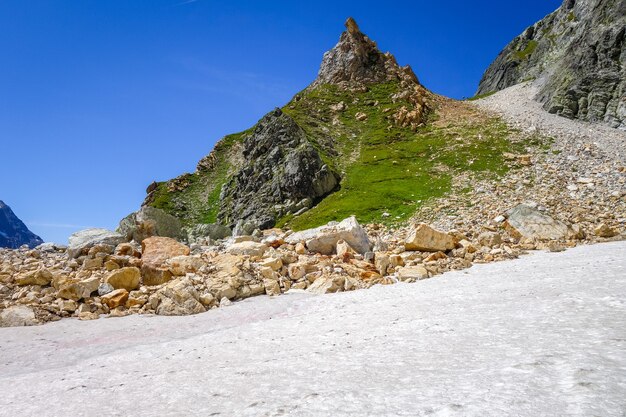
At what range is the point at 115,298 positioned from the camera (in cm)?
1548

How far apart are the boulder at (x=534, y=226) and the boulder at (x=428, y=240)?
7.12 m

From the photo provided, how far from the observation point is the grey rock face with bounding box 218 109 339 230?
2515 inches

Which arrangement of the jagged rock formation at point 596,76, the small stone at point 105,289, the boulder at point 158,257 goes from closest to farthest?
1. the small stone at point 105,289
2. the boulder at point 158,257
3. the jagged rock formation at point 596,76

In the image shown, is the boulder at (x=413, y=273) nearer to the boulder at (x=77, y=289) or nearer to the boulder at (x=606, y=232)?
the boulder at (x=77, y=289)

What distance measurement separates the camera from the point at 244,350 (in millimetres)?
8953

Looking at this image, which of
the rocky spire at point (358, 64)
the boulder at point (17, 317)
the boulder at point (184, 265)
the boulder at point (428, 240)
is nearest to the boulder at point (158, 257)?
the boulder at point (184, 265)

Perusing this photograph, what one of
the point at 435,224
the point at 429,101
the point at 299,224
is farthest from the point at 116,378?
the point at 429,101

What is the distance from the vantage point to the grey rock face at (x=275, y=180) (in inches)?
2515

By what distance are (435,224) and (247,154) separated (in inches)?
2498

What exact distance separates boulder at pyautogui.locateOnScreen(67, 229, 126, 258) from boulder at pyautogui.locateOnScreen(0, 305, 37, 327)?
19.9 ft

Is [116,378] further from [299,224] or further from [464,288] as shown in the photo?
[299,224]

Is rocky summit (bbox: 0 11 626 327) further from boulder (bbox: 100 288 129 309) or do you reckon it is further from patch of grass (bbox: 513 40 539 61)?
patch of grass (bbox: 513 40 539 61)

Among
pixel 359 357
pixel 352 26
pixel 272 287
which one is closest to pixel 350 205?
pixel 272 287

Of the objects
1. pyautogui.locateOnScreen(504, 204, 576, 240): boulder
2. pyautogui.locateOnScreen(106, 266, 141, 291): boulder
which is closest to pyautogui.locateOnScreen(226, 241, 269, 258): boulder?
pyautogui.locateOnScreen(106, 266, 141, 291): boulder
